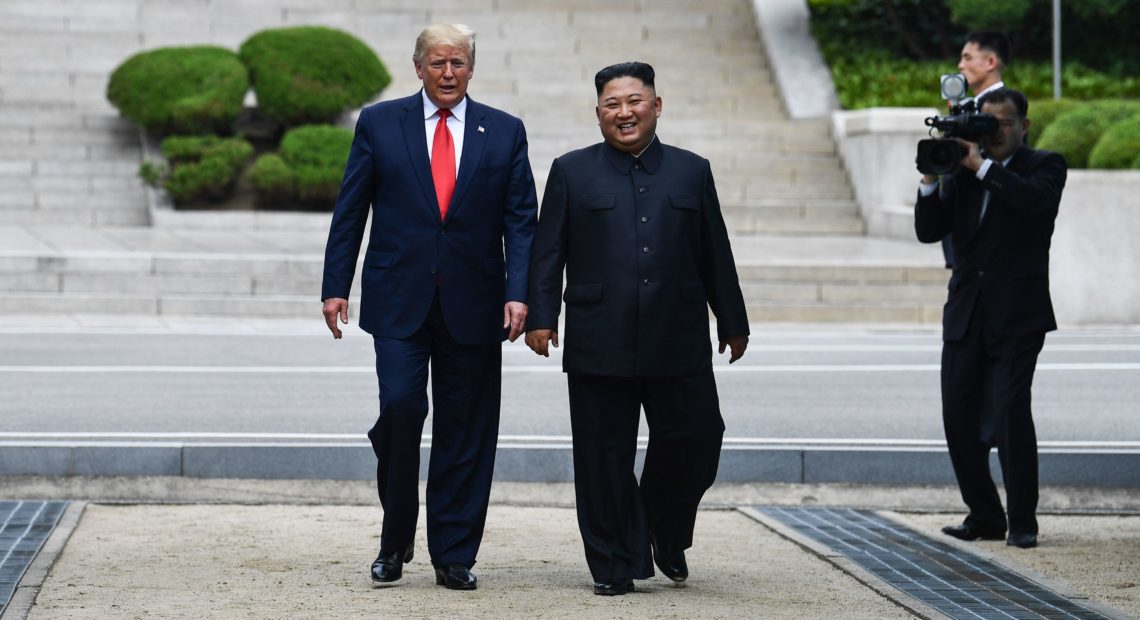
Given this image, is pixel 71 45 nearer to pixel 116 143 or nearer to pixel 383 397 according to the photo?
pixel 116 143

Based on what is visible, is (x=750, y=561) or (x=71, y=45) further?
(x=71, y=45)

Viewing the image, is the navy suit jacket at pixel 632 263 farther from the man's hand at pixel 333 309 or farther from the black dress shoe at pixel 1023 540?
the black dress shoe at pixel 1023 540

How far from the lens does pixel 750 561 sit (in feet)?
20.6

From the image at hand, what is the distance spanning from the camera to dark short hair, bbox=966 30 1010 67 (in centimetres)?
704

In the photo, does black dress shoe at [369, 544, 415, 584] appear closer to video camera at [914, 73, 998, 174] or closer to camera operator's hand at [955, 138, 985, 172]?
video camera at [914, 73, 998, 174]

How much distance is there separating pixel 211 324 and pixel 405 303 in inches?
363

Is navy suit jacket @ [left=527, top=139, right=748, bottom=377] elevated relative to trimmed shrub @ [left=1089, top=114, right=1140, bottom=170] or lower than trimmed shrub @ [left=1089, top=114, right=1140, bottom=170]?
lower

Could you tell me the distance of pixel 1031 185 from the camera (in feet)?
22.0

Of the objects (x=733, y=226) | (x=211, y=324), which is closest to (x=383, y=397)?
(x=211, y=324)

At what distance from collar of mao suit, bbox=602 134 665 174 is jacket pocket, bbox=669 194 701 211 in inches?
4.9

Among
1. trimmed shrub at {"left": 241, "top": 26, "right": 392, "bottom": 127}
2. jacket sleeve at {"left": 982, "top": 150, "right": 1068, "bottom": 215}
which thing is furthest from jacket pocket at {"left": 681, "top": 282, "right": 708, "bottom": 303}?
→ trimmed shrub at {"left": 241, "top": 26, "right": 392, "bottom": 127}

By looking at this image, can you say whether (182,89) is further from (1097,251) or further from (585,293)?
(585,293)

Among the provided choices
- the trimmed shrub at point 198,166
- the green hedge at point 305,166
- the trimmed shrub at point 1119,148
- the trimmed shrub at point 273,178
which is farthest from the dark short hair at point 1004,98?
the trimmed shrub at point 198,166

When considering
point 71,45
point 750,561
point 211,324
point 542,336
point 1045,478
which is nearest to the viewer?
point 542,336
